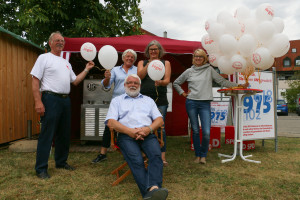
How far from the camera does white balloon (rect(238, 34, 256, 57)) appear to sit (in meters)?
3.33

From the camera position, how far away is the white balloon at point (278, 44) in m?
3.36

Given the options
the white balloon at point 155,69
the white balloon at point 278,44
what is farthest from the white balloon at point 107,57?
the white balloon at point 278,44

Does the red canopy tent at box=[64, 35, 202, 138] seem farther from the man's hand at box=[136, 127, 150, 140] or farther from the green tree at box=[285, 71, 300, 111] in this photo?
the green tree at box=[285, 71, 300, 111]

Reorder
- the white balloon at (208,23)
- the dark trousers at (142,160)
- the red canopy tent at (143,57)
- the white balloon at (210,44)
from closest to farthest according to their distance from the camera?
the dark trousers at (142,160) < the white balloon at (208,23) < the white balloon at (210,44) < the red canopy tent at (143,57)

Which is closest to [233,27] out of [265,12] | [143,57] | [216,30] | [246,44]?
[216,30]

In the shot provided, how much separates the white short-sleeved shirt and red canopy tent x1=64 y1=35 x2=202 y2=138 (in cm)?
141

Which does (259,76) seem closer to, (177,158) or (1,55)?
(177,158)

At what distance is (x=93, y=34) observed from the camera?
691 cm

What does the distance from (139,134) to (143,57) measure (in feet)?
12.4

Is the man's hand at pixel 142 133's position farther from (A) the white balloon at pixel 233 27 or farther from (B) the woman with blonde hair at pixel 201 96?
(A) the white balloon at pixel 233 27

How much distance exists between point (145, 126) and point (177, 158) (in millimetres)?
1625

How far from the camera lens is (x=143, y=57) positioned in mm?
6188

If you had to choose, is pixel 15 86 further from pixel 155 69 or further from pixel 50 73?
pixel 155 69

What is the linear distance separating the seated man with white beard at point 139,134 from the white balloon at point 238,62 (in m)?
1.35
